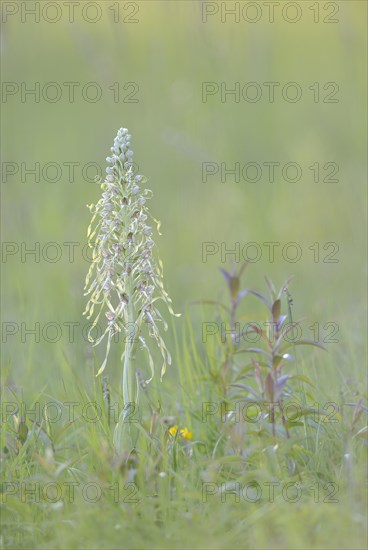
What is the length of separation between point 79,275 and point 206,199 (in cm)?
140

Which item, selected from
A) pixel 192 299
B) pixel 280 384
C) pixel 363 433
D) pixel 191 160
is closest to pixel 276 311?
pixel 280 384

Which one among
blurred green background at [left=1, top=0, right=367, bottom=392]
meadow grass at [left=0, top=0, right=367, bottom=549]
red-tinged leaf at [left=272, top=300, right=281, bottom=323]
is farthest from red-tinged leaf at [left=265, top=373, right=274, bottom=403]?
blurred green background at [left=1, top=0, right=367, bottom=392]

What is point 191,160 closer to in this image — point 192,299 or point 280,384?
point 192,299

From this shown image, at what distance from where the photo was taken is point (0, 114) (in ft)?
27.7

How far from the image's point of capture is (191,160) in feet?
25.6

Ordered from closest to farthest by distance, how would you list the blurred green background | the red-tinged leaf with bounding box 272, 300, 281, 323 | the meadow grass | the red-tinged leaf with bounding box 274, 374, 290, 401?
the meadow grass
the red-tinged leaf with bounding box 274, 374, 290, 401
the red-tinged leaf with bounding box 272, 300, 281, 323
the blurred green background

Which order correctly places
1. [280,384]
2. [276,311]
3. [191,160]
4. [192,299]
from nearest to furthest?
[280,384], [276,311], [192,299], [191,160]

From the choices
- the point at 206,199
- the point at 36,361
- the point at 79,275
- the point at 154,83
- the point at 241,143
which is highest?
the point at 154,83

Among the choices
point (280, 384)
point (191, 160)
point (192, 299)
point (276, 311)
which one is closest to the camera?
point (280, 384)

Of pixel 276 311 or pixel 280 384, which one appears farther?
pixel 276 311

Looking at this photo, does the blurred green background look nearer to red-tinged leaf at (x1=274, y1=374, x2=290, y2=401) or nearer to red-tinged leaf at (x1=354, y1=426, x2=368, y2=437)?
red-tinged leaf at (x1=354, y1=426, x2=368, y2=437)

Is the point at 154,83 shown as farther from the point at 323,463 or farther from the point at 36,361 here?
the point at 323,463

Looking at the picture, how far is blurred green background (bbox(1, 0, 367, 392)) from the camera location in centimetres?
563

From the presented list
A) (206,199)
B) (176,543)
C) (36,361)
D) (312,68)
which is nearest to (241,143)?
(206,199)
